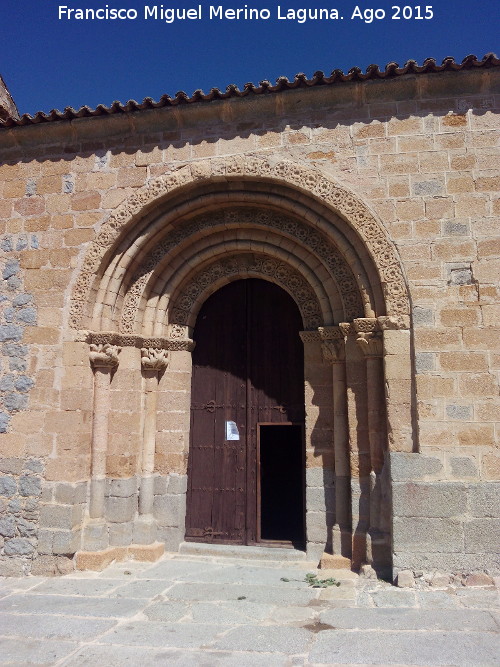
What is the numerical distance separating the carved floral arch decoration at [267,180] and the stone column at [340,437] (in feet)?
2.61

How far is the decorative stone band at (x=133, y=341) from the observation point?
19.9ft

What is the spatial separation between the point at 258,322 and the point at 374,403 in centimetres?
186

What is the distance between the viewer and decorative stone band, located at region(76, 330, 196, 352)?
6.06 metres

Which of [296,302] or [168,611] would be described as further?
[296,302]

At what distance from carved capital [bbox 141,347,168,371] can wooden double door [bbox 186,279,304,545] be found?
0.48 m

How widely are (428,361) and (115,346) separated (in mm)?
3442

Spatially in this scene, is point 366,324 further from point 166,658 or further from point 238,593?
point 166,658

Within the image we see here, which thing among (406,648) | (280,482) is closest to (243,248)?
(280,482)

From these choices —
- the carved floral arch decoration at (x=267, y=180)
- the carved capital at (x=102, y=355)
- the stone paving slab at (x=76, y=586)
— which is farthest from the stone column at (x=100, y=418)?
the stone paving slab at (x=76, y=586)

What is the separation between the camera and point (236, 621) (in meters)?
4.12

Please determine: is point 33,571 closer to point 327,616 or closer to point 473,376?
point 327,616

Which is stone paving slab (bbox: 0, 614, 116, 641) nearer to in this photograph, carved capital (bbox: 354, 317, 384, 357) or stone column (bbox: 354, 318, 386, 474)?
stone column (bbox: 354, 318, 386, 474)

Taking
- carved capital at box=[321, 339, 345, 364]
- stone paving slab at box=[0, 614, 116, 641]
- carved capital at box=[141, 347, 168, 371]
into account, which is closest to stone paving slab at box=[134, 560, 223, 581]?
stone paving slab at box=[0, 614, 116, 641]

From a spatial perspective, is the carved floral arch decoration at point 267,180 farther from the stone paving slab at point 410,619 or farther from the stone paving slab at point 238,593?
the stone paving slab at point 238,593
